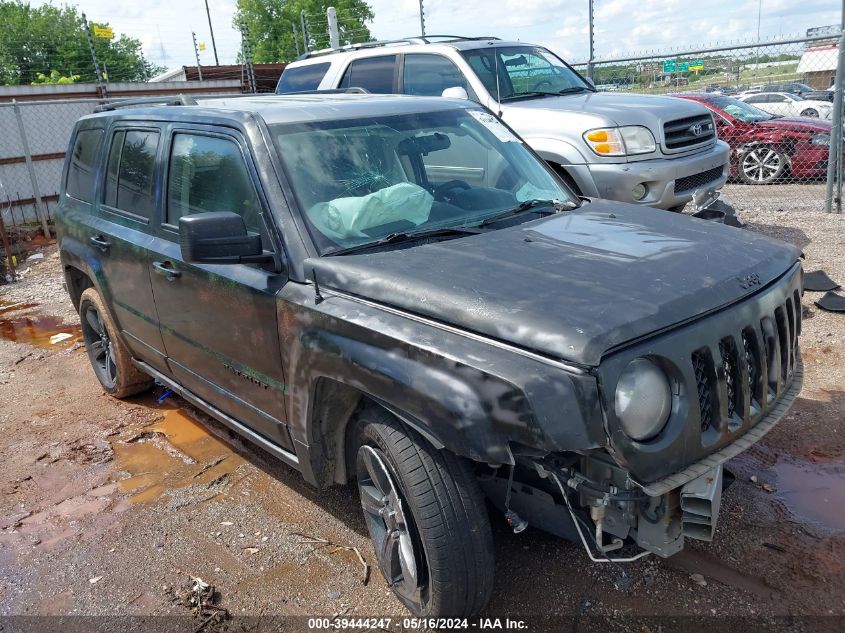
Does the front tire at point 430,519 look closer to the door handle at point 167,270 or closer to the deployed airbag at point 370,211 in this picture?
the deployed airbag at point 370,211

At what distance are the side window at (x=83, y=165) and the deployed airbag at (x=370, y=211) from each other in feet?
7.78

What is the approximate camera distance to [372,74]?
777cm

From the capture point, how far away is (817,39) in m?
8.20

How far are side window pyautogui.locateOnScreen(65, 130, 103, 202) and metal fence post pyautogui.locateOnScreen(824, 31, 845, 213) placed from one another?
7.52 meters

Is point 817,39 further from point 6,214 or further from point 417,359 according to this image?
point 6,214

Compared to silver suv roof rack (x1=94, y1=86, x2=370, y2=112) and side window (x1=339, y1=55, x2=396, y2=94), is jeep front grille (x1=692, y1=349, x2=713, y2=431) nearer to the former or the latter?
silver suv roof rack (x1=94, y1=86, x2=370, y2=112)

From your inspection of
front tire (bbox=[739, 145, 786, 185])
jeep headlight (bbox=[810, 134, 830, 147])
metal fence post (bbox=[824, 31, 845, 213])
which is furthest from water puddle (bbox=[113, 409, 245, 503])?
jeep headlight (bbox=[810, 134, 830, 147])

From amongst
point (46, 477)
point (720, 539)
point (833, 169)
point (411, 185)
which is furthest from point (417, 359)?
point (833, 169)

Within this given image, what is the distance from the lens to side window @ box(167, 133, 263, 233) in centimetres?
319

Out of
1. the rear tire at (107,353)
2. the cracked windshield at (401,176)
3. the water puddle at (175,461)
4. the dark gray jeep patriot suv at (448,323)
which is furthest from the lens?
the rear tire at (107,353)

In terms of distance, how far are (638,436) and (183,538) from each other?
92.5 inches

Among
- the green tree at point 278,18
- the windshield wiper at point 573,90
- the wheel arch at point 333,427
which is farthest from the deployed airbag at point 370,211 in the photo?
the green tree at point 278,18

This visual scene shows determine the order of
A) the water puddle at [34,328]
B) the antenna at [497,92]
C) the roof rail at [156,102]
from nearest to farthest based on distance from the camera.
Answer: the roof rail at [156,102]
the water puddle at [34,328]
the antenna at [497,92]

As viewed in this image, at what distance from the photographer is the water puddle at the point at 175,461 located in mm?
3912
